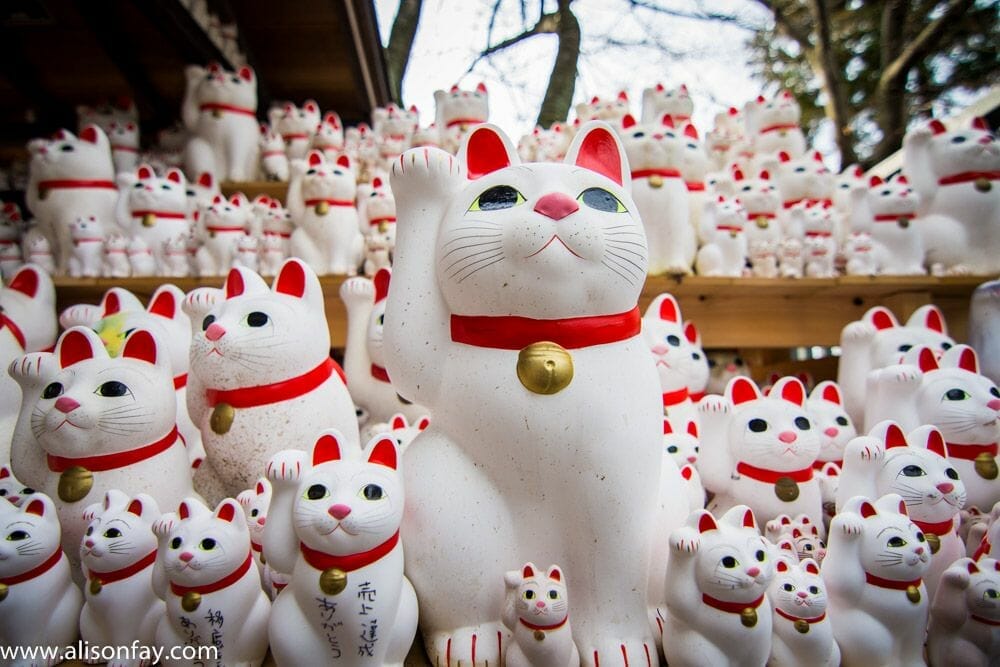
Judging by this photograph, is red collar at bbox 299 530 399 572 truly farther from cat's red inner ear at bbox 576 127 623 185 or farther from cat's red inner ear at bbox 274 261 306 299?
cat's red inner ear at bbox 576 127 623 185

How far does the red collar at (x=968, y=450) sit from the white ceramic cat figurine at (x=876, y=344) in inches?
13.9

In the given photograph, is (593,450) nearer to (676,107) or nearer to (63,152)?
(676,107)

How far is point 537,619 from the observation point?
0.92 metres

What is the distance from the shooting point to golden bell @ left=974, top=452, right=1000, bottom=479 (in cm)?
144

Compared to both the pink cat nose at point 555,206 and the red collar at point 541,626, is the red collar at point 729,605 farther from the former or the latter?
the pink cat nose at point 555,206

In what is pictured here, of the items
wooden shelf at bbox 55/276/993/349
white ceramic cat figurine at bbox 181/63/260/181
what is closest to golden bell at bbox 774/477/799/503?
wooden shelf at bbox 55/276/993/349

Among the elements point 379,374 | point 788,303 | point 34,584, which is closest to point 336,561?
point 34,584

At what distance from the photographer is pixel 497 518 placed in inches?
41.0

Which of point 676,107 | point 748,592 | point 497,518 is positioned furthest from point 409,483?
point 676,107

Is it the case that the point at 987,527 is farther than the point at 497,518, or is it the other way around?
the point at 987,527

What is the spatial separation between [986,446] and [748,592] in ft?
3.13

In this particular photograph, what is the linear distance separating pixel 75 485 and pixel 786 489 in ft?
4.89

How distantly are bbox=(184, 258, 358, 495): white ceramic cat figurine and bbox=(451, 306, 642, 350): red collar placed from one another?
1.42 feet

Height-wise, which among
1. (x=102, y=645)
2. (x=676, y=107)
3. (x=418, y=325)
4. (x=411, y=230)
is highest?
(x=676, y=107)
